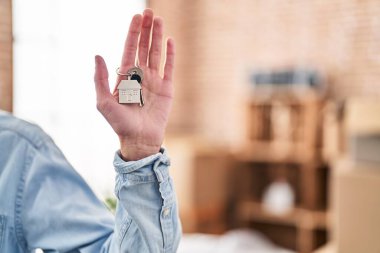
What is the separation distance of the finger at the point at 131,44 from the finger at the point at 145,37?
0.05 feet

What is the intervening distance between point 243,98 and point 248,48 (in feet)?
1.84

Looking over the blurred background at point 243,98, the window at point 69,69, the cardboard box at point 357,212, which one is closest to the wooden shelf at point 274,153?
the blurred background at point 243,98

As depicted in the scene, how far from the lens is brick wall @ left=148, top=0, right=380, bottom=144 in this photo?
11.9ft

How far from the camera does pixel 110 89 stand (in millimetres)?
860

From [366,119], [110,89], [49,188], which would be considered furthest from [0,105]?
[366,119]

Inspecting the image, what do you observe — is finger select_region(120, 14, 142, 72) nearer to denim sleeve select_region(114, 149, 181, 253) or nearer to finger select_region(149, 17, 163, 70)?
finger select_region(149, 17, 163, 70)

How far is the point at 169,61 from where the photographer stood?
2.96 feet

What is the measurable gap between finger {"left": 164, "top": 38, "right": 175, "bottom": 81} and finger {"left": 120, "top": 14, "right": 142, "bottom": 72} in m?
0.07

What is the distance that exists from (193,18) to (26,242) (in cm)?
376

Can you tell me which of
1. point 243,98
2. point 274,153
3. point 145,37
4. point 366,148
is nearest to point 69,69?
point 243,98

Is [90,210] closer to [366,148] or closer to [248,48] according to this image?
[366,148]

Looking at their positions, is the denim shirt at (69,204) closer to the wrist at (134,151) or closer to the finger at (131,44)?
the wrist at (134,151)

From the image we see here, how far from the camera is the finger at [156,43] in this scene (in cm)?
A: 88

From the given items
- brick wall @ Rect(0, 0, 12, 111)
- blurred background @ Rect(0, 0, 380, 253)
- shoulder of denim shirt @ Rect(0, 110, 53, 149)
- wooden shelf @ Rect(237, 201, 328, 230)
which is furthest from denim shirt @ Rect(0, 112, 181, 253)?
wooden shelf @ Rect(237, 201, 328, 230)
